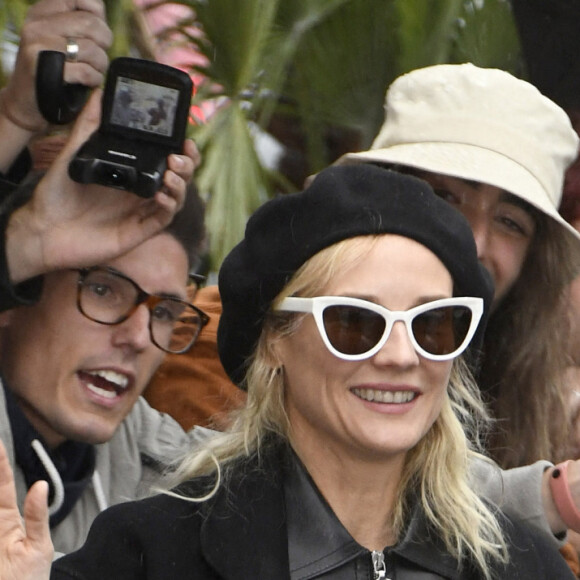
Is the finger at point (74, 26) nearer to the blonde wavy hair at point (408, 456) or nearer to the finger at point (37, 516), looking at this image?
the blonde wavy hair at point (408, 456)

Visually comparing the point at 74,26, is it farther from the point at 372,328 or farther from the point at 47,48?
the point at 372,328

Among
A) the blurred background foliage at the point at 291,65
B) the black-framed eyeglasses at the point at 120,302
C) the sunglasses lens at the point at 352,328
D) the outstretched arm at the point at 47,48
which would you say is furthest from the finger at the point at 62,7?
the sunglasses lens at the point at 352,328

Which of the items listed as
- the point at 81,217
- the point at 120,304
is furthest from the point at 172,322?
the point at 81,217

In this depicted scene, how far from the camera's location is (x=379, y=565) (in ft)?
7.23

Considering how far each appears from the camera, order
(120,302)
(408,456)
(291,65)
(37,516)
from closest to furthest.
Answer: (37,516) → (408,456) → (120,302) → (291,65)

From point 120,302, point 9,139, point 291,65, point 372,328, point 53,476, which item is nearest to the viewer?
point 372,328

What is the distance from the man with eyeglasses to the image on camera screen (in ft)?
0.92

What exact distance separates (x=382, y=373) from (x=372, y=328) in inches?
3.0

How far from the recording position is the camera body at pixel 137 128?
2594 mm

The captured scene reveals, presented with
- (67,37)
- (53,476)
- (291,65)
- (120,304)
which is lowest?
(53,476)

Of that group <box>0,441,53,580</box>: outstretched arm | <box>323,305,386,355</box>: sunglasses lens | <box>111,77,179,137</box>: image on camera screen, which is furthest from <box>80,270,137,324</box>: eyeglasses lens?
<box>0,441,53,580</box>: outstretched arm

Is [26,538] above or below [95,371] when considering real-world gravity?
above

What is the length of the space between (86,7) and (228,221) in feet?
2.34

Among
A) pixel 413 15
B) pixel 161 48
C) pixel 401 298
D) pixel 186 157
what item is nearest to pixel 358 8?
pixel 413 15
